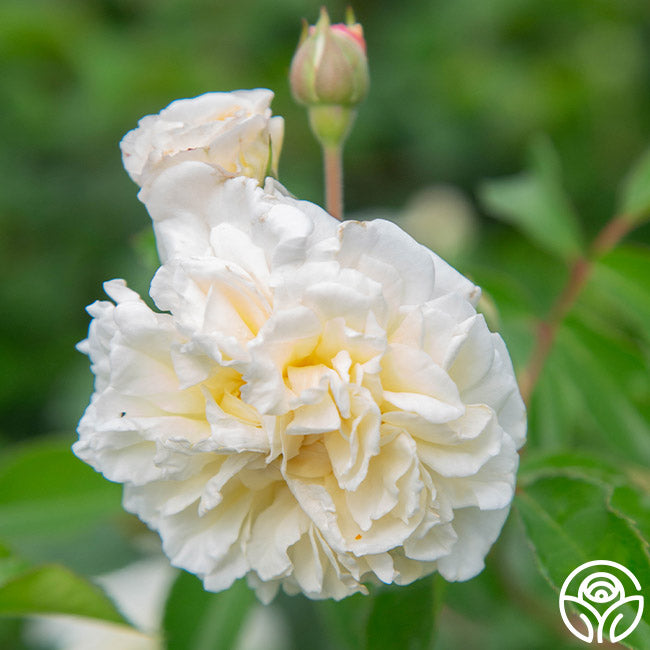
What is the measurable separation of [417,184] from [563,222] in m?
1.55

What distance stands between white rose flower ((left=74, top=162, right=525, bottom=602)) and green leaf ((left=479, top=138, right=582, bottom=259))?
2.40 feet

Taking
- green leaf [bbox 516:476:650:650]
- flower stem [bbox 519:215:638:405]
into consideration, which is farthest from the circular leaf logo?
flower stem [bbox 519:215:638:405]

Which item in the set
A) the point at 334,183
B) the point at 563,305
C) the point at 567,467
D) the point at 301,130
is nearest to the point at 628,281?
the point at 563,305

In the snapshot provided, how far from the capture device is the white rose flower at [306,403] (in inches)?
31.3

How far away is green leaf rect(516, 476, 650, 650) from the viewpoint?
2.86ft

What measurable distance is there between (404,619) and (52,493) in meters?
0.62

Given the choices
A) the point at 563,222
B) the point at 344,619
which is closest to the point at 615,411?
the point at 563,222

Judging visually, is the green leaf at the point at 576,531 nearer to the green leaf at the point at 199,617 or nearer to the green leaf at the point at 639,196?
the green leaf at the point at 199,617

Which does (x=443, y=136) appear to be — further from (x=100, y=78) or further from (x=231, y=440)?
(x=231, y=440)

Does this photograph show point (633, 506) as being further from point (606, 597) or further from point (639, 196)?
point (639, 196)

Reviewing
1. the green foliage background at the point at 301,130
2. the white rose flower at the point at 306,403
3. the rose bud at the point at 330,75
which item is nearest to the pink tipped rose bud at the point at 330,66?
the rose bud at the point at 330,75

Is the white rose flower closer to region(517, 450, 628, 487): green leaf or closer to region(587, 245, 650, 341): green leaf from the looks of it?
region(517, 450, 628, 487): green leaf

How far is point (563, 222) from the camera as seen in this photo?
→ 5.16ft

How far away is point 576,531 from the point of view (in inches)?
37.4
